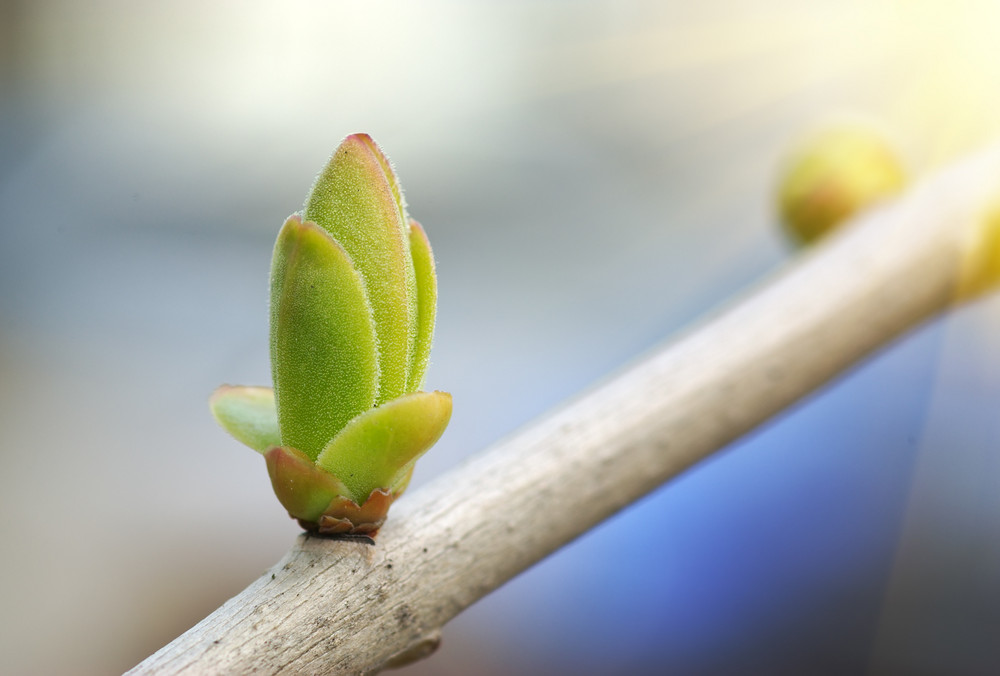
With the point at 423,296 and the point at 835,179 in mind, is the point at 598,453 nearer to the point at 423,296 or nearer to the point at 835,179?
the point at 423,296

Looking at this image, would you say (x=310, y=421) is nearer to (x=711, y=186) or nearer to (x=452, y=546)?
(x=452, y=546)

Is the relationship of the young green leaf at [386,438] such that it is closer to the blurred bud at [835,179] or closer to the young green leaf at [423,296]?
the young green leaf at [423,296]

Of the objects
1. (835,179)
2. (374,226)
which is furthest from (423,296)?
(835,179)

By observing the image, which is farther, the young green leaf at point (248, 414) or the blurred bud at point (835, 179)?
the blurred bud at point (835, 179)

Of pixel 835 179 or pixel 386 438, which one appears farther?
pixel 835 179

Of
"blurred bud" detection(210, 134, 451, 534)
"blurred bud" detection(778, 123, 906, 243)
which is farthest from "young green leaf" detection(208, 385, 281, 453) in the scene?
"blurred bud" detection(778, 123, 906, 243)

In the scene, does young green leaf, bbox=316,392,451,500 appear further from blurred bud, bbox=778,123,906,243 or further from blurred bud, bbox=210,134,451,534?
blurred bud, bbox=778,123,906,243

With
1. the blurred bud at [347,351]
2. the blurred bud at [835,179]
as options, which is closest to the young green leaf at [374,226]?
the blurred bud at [347,351]
